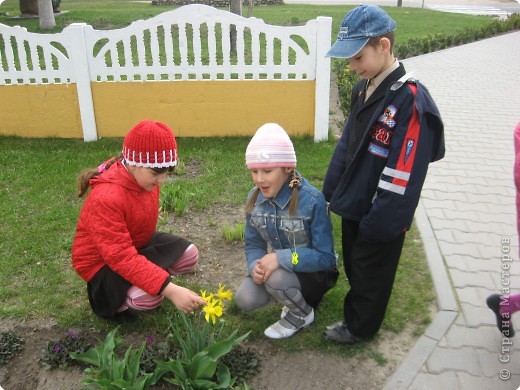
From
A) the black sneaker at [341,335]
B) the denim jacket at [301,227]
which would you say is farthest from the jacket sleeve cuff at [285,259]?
the black sneaker at [341,335]

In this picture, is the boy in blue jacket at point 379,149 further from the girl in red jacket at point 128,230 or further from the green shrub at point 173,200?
the green shrub at point 173,200

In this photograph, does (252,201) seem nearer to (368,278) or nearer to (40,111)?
(368,278)

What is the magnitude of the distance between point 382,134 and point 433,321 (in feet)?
4.30

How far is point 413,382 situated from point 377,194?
0.99 meters

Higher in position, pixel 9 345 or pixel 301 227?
pixel 301 227

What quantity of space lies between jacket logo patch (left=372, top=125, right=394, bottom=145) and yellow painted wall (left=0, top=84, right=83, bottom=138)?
445 centimetres

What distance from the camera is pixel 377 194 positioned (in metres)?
2.40

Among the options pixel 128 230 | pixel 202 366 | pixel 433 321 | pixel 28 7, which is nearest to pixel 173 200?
pixel 128 230

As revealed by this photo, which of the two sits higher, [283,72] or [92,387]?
[283,72]

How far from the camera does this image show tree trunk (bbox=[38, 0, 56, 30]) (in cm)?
1488

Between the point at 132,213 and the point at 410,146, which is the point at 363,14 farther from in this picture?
the point at 132,213

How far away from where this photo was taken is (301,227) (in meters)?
2.80

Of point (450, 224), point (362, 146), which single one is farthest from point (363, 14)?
point (450, 224)

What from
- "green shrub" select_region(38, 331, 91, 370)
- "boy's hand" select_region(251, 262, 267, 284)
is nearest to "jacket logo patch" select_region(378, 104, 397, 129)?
"boy's hand" select_region(251, 262, 267, 284)
